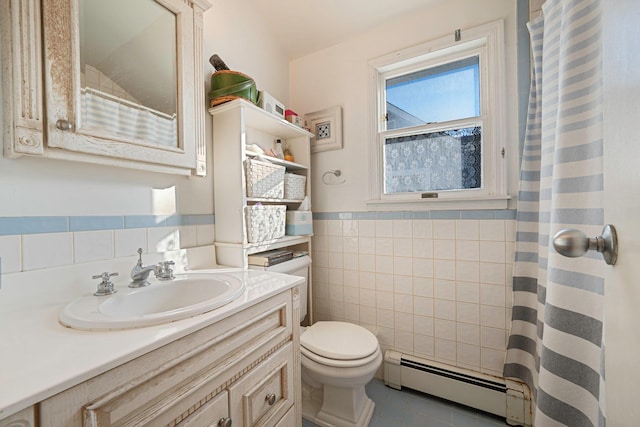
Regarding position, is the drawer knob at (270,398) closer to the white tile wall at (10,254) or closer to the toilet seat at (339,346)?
the toilet seat at (339,346)

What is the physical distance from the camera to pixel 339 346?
4.37ft

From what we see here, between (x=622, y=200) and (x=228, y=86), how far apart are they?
151cm

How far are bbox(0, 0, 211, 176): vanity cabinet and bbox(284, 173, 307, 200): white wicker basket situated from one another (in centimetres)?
56

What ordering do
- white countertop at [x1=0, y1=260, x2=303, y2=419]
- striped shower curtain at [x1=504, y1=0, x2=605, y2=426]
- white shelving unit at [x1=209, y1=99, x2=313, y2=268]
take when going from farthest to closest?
1. white shelving unit at [x1=209, y1=99, x2=313, y2=268]
2. striped shower curtain at [x1=504, y1=0, x2=605, y2=426]
3. white countertop at [x1=0, y1=260, x2=303, y2=419]

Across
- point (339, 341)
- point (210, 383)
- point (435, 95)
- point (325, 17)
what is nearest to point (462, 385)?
point (339, 341)

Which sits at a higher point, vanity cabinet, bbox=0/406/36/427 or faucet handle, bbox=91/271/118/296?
faucet handle, bbox=91/271/118/296

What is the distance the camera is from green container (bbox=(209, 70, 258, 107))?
4.46ft

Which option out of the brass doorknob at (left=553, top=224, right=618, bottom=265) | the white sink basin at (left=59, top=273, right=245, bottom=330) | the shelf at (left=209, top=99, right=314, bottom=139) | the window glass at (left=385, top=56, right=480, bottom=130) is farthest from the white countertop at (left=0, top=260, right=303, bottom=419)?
the window glass at (left=385, top=56, right=480, bottom=130)

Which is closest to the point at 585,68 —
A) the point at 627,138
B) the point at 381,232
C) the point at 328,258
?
the point at 627,138

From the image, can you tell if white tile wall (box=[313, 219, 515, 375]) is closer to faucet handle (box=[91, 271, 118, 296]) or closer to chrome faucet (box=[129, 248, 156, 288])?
chrome faucet (box=[129, 248, 156, 288])

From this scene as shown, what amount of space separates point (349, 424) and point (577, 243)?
1.39 meters

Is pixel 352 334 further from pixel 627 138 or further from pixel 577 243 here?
pixel 627 138

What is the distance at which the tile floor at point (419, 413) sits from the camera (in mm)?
1369

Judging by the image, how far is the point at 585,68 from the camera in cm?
87
